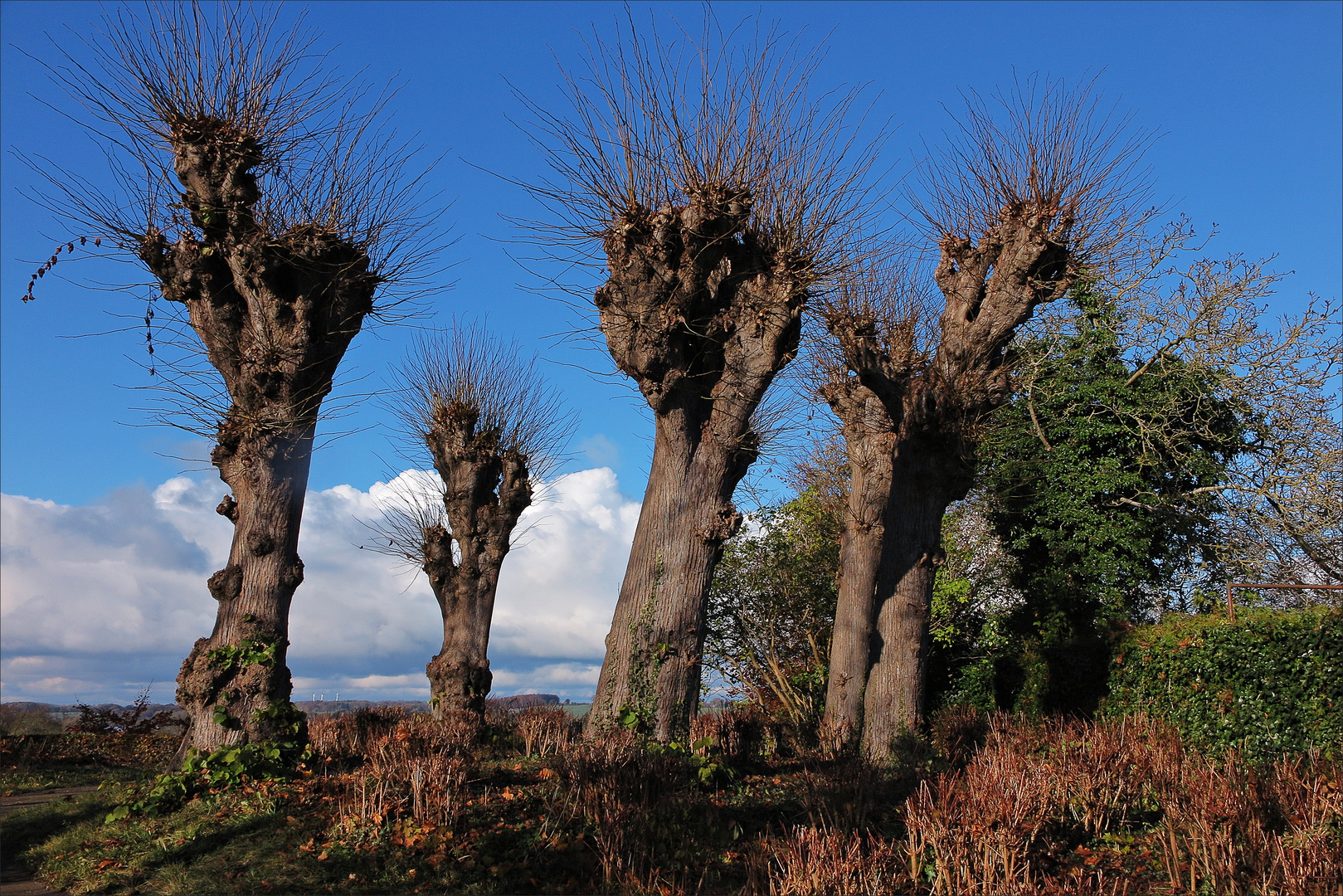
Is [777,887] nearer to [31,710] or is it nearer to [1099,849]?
[1099,849]

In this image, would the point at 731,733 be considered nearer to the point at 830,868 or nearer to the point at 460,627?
the point at 830,868

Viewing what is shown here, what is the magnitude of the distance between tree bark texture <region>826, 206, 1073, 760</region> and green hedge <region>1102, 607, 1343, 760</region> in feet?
11.4

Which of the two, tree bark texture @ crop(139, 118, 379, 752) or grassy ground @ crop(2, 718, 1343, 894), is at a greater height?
tree bark texture @ crop(139, 118, 379, 752)

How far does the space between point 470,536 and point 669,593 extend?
7.02m

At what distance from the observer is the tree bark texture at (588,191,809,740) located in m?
9.17

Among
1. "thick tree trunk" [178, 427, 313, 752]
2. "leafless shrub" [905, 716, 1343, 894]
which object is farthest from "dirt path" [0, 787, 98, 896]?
"leafless shrub" [905, 716, 1343, 894]

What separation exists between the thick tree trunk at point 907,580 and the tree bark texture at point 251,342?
774 centimetres

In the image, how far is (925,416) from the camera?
12.0 metres

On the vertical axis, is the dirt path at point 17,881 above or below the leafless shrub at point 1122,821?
below

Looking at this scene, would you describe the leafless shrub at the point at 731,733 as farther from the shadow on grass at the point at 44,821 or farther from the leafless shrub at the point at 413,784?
the shadow on grass at the point at 44,821

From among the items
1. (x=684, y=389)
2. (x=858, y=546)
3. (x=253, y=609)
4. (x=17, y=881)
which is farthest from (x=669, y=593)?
(x=17, y=881)

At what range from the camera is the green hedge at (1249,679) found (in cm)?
1034

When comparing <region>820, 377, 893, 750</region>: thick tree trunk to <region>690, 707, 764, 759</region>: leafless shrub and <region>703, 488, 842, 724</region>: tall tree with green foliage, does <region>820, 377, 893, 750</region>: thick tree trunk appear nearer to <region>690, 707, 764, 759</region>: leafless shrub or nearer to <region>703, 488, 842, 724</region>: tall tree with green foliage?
<region>690, 707, 764, 759</region>: leafless shrub

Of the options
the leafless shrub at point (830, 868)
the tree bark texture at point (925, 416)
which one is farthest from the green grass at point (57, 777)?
the tree bark texture at point (925, 416)
